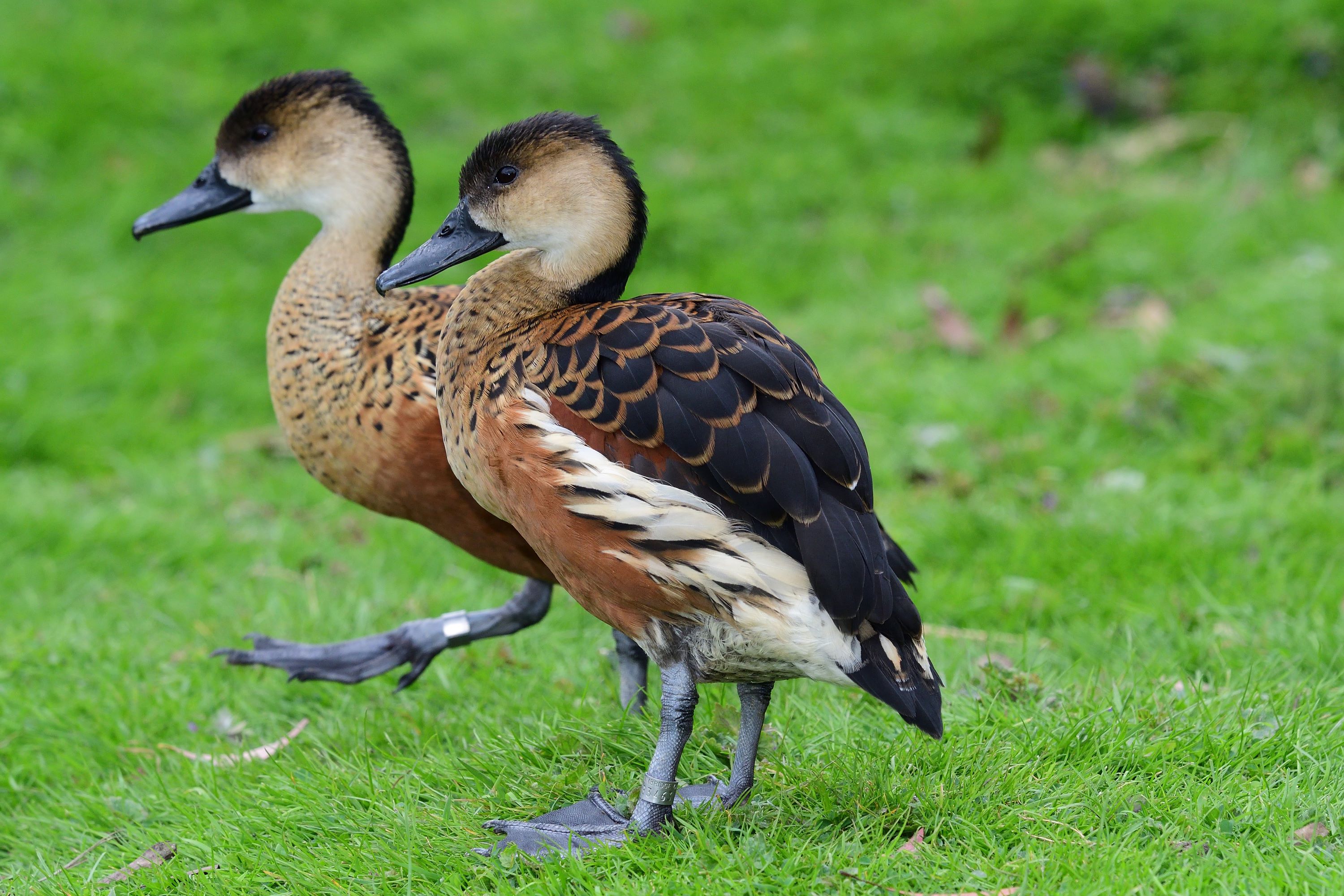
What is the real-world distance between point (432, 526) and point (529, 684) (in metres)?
0.58

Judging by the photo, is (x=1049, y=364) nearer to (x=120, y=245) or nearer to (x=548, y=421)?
(x=548, y=421)

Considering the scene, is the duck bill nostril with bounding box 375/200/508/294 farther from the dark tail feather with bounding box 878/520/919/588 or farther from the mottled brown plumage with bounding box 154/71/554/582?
the dark tail feather with bounding box 878/520/919/588

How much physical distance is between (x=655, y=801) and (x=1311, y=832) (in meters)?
1.38

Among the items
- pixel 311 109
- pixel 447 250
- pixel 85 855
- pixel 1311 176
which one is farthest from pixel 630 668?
pixel 1311 176

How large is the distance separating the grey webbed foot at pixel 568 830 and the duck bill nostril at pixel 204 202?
7.37 ft

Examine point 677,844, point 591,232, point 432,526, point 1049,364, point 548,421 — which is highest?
point 591,232

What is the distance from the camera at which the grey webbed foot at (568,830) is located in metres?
2.79

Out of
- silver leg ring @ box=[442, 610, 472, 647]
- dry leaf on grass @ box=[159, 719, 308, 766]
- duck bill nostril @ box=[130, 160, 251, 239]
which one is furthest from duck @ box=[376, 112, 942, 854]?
duck bill nostril @ box=[130, 160, 251, 239]

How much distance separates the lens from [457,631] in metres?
3.79

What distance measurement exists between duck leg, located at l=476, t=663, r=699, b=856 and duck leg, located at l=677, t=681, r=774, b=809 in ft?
0.49

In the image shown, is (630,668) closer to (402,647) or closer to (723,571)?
(402,647)

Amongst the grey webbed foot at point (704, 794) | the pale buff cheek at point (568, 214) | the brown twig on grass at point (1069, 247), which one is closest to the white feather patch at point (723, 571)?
the grey webbed foot at point (704, 794)

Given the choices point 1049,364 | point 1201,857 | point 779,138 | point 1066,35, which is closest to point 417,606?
point 1201,857

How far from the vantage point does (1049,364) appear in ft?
19.1
